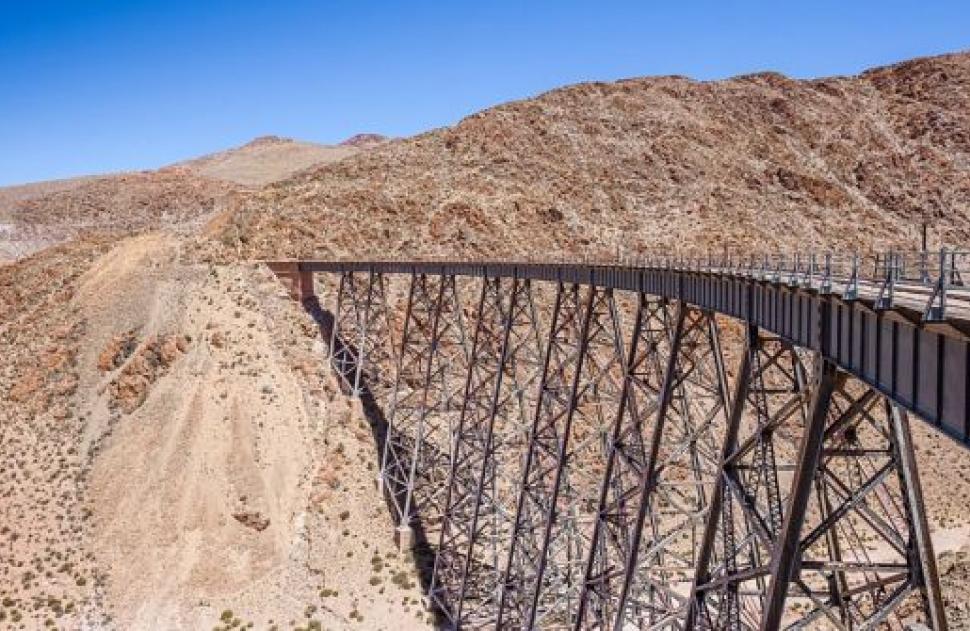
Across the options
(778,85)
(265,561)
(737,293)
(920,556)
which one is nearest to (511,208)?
(265,561)

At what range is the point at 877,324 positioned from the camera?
380 inches

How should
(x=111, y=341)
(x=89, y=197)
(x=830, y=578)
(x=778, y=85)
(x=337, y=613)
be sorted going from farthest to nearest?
(x=89, y=197) → (x=778, y=85) → (x=111, y=341) → (x=337, y=613) → (x=830, y=578)

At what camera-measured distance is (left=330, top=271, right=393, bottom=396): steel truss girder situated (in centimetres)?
3947

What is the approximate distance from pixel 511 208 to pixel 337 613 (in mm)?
33295

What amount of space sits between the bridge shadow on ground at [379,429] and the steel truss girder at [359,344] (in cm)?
26

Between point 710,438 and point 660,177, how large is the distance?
4332cm

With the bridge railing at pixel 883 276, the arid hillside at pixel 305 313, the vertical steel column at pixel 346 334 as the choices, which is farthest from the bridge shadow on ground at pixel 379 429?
the bridge railing at pixel 883 276

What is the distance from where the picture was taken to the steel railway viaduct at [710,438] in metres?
10.3

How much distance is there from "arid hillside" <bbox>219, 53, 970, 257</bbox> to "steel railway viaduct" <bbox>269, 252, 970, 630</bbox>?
9.44 m

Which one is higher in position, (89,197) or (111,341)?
(89,197)

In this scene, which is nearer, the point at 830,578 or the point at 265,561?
the point at 830,578

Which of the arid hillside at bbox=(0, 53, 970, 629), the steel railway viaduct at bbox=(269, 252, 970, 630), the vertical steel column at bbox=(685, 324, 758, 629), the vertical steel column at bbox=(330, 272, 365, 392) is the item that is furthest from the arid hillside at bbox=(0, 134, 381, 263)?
the vertical steel column at bbox=(685, 324, 758, 629)

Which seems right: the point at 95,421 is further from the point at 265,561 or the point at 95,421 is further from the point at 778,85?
the point at 778,85

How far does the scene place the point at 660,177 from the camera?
221 ft
